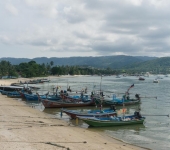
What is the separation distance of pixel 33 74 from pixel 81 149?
448 ft

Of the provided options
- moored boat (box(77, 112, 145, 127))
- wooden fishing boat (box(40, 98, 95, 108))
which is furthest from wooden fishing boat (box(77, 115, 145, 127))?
wooden fishing boat (box(40, 98, 95, 108))

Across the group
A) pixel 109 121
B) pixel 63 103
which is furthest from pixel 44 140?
pixel 63 103

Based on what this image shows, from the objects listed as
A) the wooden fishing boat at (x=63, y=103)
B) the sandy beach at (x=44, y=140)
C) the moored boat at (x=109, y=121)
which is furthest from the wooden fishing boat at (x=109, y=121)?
the wooden fishing boat at (x=63, y=103)

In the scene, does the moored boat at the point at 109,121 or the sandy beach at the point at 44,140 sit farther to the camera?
the moored boat at the point at 109,121

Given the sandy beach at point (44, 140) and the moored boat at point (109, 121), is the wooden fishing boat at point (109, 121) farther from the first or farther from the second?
the sandy beach at point (44, 140)

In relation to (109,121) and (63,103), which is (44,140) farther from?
(63,103)

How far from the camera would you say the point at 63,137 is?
17.8 metres

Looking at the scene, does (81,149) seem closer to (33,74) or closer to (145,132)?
(145,132)

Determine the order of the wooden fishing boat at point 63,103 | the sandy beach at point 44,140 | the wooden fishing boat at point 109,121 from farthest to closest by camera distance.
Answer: the wooden fishing boat at point 63,103
the wooden fishing boat at point 109,121
the sandy beach at point 44,140

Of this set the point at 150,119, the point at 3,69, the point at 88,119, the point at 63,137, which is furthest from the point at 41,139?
the point at 3,69

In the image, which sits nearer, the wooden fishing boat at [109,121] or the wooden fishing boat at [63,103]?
the wooden fishing boat at [109,121]

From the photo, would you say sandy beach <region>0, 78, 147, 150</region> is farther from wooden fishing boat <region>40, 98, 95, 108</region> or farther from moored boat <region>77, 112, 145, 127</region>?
wooden fishing boat <region>40, 98, 95, 108</region>

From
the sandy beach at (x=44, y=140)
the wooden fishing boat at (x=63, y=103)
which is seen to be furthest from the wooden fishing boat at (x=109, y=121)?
the wooden fishing boat at (x=63, y=103)

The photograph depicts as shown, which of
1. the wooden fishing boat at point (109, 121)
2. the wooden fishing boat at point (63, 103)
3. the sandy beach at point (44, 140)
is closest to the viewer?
the sandy beach at point (44, 140)
